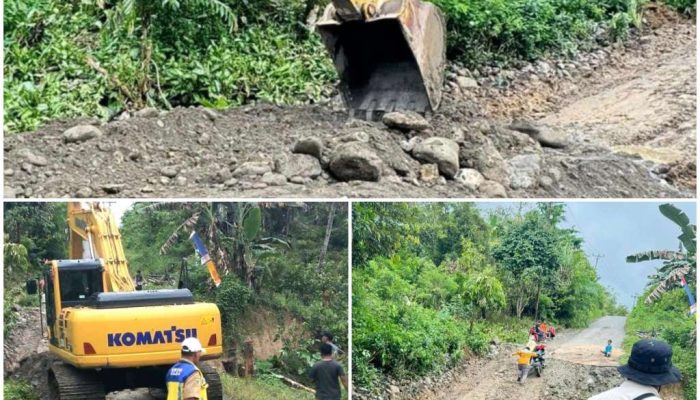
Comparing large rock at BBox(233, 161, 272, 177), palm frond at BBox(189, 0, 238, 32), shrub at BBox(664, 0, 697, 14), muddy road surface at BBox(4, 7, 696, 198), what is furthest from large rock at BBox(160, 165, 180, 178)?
shrub at BBox(664, 0, 697, 14)

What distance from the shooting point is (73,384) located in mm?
6164

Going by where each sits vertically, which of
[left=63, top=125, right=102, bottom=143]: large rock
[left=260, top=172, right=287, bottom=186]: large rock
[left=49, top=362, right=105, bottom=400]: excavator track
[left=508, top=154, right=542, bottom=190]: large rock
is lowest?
[left=49, top=362, right=105, bottom=400]: excavator track

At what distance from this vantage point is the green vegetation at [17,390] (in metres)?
5.97

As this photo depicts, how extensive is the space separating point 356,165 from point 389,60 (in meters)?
2.54

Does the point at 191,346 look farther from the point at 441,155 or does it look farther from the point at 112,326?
the point at 441,155

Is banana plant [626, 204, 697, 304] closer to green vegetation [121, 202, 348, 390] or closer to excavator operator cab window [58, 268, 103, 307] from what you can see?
green vegetation [121, 202, 348, 390]

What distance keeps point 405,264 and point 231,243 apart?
3.10 ft

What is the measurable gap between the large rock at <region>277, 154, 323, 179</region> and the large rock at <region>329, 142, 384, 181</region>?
6.0 inches

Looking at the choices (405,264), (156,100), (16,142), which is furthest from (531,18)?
(405,264)

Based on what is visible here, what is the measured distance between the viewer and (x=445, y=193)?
27.9 ft

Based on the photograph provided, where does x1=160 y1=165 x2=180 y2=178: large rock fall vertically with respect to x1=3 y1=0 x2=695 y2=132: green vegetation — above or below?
below

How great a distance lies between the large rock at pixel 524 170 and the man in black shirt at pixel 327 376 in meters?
3.25

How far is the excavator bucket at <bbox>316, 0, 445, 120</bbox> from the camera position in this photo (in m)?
10.4

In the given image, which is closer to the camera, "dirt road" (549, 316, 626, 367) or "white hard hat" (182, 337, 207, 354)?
"white hard hat" (182, 337, 207, 354)
